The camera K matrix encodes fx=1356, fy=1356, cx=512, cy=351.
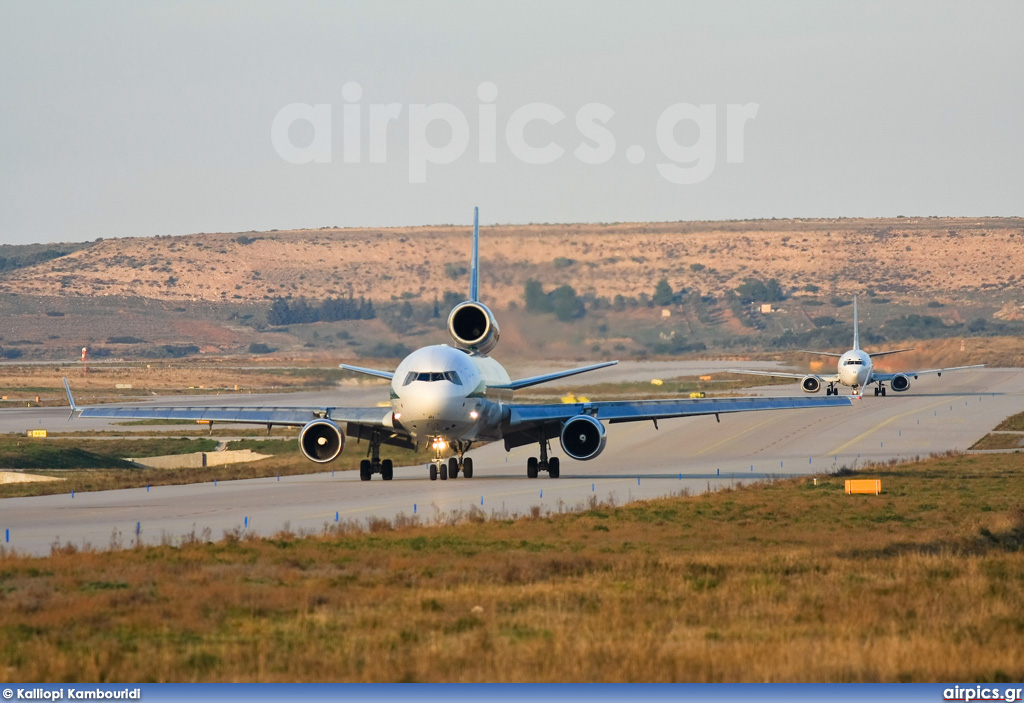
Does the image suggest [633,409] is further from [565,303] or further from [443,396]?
[565,303]

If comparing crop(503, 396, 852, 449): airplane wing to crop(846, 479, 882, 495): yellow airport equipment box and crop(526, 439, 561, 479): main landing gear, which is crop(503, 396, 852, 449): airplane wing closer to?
crop(526, 439, 561, 479): main landing gear

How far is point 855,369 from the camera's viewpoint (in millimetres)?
105875

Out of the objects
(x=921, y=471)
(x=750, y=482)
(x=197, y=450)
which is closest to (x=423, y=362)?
(x=750, y=482)

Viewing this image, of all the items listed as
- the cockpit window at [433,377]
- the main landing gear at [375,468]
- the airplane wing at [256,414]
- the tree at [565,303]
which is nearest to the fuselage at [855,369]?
the tree at [565,303]

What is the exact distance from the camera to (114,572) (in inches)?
1007

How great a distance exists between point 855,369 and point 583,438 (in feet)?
199

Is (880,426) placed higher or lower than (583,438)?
lower

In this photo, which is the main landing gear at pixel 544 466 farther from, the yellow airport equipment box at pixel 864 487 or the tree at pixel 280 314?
the tree at pixel 280 314

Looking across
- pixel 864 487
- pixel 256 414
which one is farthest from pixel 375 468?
pixel 864 487

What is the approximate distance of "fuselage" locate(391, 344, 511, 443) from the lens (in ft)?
155

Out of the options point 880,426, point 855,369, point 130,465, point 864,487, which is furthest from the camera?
point 855,369

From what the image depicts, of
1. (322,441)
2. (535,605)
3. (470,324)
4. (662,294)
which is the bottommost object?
(535,605)

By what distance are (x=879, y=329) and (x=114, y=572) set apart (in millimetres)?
181928

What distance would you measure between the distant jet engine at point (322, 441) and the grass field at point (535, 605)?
1383 cm
